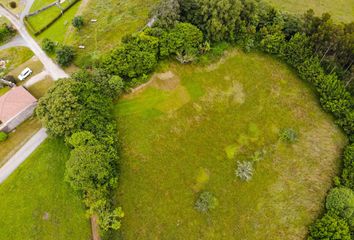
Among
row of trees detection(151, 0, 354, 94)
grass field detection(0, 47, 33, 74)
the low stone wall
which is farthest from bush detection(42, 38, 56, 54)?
row of trees detection(151, 0, 354, 94)

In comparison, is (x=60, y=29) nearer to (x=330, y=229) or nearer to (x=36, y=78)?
(x=36, y=78)

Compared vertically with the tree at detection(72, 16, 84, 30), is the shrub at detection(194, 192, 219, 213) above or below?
below

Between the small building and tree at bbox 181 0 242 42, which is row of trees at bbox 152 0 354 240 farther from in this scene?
the small building

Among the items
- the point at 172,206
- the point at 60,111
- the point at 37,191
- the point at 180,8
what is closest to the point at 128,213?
the point at 172,206

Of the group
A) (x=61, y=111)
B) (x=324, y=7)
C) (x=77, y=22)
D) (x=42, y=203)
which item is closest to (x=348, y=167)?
(x=324, y=7)

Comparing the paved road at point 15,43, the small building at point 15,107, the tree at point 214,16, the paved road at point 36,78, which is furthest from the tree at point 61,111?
the tree at point 214,16

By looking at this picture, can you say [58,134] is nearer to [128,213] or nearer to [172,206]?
[128,213]
